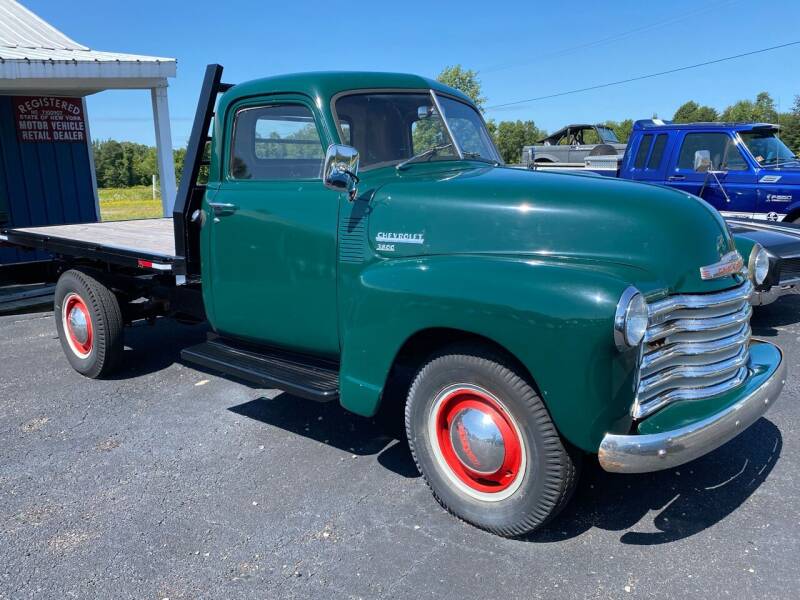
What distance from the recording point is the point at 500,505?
2.92 meters

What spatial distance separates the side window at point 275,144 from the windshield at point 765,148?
694 centimetres

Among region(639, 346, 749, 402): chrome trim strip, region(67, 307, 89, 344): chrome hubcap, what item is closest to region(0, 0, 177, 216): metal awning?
region(67, 307, 89, 344): chrome hubcap

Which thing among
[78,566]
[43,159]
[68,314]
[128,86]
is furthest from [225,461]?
[43,159]

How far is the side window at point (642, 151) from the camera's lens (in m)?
9.17

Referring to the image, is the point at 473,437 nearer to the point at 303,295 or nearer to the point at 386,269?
the point at 386,269

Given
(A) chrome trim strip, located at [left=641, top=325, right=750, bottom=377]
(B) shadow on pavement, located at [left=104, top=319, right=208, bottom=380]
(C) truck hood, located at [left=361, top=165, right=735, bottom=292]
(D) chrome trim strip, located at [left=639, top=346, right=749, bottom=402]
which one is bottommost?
(B) shadow on pavement, located at [left=104, top=319, right=208, bottom=380]

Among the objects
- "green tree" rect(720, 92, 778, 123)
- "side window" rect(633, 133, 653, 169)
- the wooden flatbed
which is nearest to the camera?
the wooden flatbed

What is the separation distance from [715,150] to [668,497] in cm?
678

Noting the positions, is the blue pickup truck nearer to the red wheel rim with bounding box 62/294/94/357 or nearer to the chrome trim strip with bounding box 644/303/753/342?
the chrome trim strip with bounding box 644/303/753/342

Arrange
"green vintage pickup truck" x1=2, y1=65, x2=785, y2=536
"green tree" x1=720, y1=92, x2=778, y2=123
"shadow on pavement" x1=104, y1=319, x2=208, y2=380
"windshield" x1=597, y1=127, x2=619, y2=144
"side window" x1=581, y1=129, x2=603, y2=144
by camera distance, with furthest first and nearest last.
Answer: "green tree" x1=720, y1=92, x2=778, y2=123 < "side window" x1=581, y1=129, x2=603, y2=144 < "windshield" x1=597, y1=127, x2=619, y2=144 < "shadow on pavement" x1=104, y1=319, x2=208, y2=380 < "green vintage pickup truck" x1=2, y1=65, x2=785, y2=536

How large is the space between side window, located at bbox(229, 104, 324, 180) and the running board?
3.58ft

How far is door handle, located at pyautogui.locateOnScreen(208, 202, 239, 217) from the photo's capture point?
13.0ft

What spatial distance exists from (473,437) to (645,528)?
0.91 m

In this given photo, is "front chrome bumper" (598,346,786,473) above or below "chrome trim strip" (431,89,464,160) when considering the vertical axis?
below
